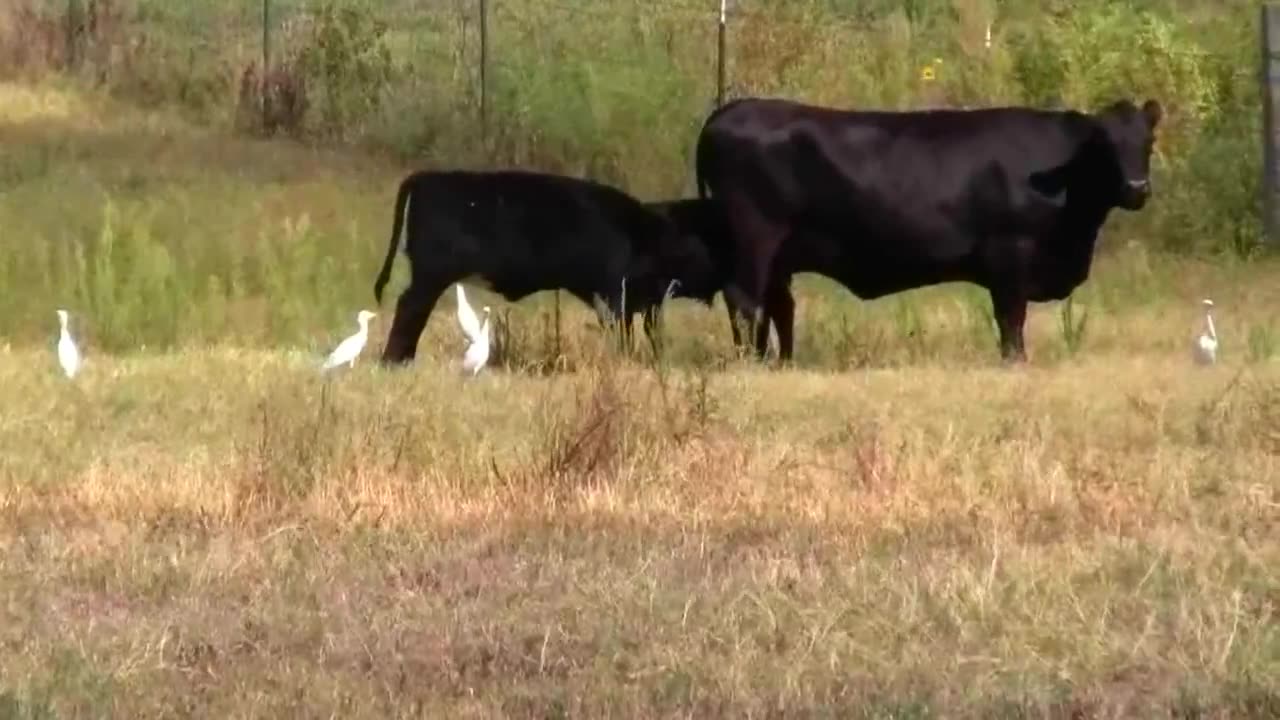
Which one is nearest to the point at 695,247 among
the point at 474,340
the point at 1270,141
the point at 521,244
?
the point at 521,244

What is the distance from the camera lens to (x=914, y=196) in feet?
39.0

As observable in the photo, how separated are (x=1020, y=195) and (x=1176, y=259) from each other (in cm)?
442

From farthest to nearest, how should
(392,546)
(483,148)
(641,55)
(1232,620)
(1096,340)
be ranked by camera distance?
(641,55), (483,148), (1096,340), (392,546), (1232,620)

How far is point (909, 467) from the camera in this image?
25.7 feet

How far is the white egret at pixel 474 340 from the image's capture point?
10523 millimetres

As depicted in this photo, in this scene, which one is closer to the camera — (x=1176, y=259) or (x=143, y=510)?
(x=143, y=510)

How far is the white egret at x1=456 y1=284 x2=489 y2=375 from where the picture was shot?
10523 millimetres

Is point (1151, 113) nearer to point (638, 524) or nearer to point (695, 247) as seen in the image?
point (695, 247)

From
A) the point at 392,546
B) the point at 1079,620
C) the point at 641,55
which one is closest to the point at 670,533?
the point at 392,546

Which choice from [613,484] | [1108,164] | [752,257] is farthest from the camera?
[752,257]

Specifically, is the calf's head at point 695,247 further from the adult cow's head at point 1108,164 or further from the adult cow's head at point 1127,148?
the adult cow's head at point 1127,148

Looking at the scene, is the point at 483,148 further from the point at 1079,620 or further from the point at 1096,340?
the point at 1079,620

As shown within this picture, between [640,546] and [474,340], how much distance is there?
3813mm

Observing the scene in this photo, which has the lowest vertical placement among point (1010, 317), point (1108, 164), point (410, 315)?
point (410, 315)
